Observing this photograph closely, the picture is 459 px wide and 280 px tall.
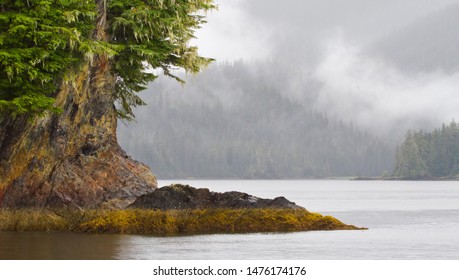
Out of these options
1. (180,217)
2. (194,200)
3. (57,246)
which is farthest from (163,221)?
(57,246)

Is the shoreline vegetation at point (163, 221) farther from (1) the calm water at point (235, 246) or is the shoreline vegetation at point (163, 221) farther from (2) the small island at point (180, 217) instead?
(1) the calm water at point (235, 246)

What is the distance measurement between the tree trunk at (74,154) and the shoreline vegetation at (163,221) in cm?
124

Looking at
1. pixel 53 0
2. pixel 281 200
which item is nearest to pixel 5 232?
pixel 53 0

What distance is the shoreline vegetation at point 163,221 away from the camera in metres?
30.1

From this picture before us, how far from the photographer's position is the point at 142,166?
1538 inches

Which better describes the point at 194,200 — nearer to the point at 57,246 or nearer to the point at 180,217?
the point at 180,217

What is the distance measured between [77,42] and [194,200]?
8.82 metres

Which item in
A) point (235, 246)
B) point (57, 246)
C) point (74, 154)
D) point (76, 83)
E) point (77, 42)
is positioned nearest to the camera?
point (57, 246)

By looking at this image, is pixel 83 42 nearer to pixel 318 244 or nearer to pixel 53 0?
pixel 53 0

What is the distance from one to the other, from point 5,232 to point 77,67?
7454mm

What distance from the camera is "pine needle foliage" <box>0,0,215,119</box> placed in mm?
27906

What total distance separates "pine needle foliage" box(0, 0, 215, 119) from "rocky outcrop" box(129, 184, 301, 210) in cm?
595

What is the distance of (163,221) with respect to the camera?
101ft
